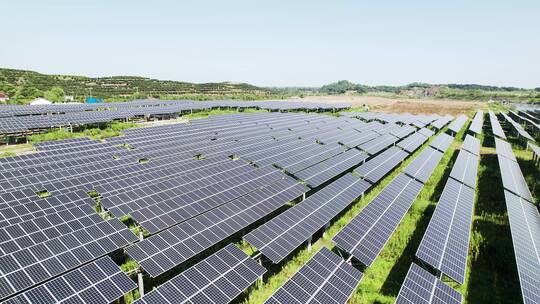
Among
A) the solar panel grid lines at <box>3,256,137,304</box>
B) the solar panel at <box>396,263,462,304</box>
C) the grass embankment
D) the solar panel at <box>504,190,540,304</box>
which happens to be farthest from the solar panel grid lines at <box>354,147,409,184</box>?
the solar panel grid lines at <box>3,256,137,304</box>

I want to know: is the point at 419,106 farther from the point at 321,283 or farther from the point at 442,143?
the point at 321,283

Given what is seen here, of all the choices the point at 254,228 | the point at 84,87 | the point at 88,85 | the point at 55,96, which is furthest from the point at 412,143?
the point at 88,85

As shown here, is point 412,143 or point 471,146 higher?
Result: point 471,146

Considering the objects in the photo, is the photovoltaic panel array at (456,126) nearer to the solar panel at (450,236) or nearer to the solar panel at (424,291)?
the solar panel at (450,236)

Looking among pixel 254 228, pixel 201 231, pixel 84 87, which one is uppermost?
pixel 84 87

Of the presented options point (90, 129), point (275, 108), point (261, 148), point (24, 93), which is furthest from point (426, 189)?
point (24, 93)

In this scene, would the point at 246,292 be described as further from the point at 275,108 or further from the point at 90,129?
the point at 275,108
